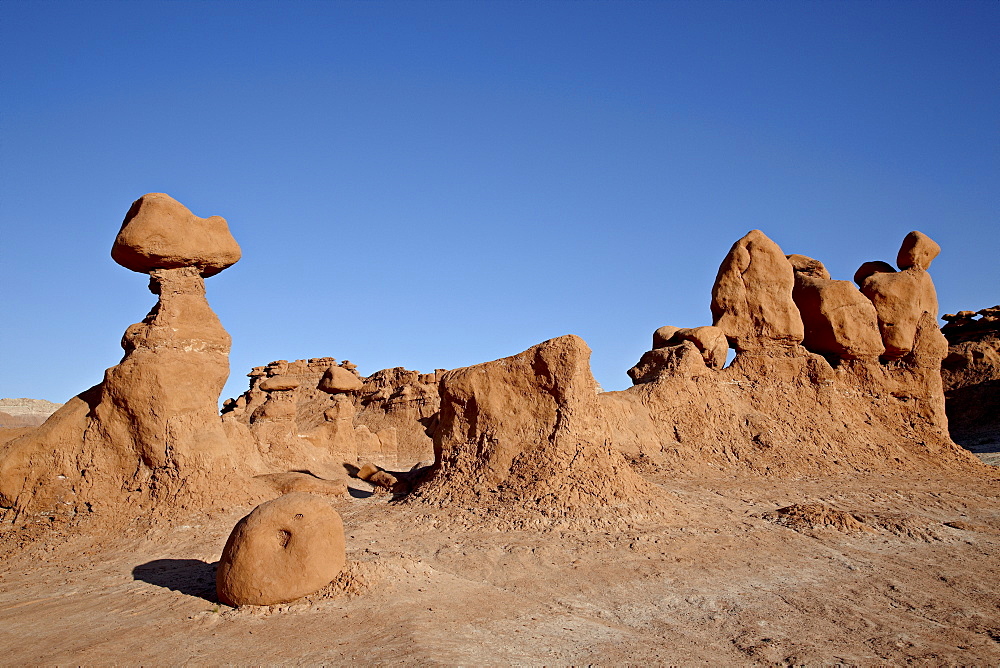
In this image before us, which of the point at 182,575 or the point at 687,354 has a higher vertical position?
the point at 687,354

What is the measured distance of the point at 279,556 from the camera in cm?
602

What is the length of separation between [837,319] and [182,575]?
495 inches

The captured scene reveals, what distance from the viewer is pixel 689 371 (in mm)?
13516

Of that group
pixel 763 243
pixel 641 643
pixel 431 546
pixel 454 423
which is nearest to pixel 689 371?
pixel 763 243

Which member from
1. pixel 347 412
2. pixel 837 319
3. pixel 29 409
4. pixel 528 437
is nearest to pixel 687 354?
pixel 837 319

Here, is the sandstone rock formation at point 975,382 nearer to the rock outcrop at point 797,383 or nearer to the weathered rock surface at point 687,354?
the rock outcrop at point 797,383

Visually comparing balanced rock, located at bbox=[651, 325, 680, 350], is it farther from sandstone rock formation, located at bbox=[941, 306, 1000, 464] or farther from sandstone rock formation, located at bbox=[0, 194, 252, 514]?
sandstone rock formation, located at bbox=[941, 306, 1000, 464]

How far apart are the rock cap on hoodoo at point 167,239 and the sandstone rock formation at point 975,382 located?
21406 mm

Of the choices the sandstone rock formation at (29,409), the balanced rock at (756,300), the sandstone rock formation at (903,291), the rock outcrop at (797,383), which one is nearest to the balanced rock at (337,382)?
the rock outcrop at (797,383)

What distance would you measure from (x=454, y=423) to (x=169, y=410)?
11.3 feet

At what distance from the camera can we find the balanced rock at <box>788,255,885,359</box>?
49.1 ft

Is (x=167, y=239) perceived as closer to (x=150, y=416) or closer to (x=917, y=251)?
(x=150, y=416)

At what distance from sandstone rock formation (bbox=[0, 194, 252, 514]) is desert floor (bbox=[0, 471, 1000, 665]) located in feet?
1.82

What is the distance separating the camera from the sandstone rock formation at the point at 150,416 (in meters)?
8.96
